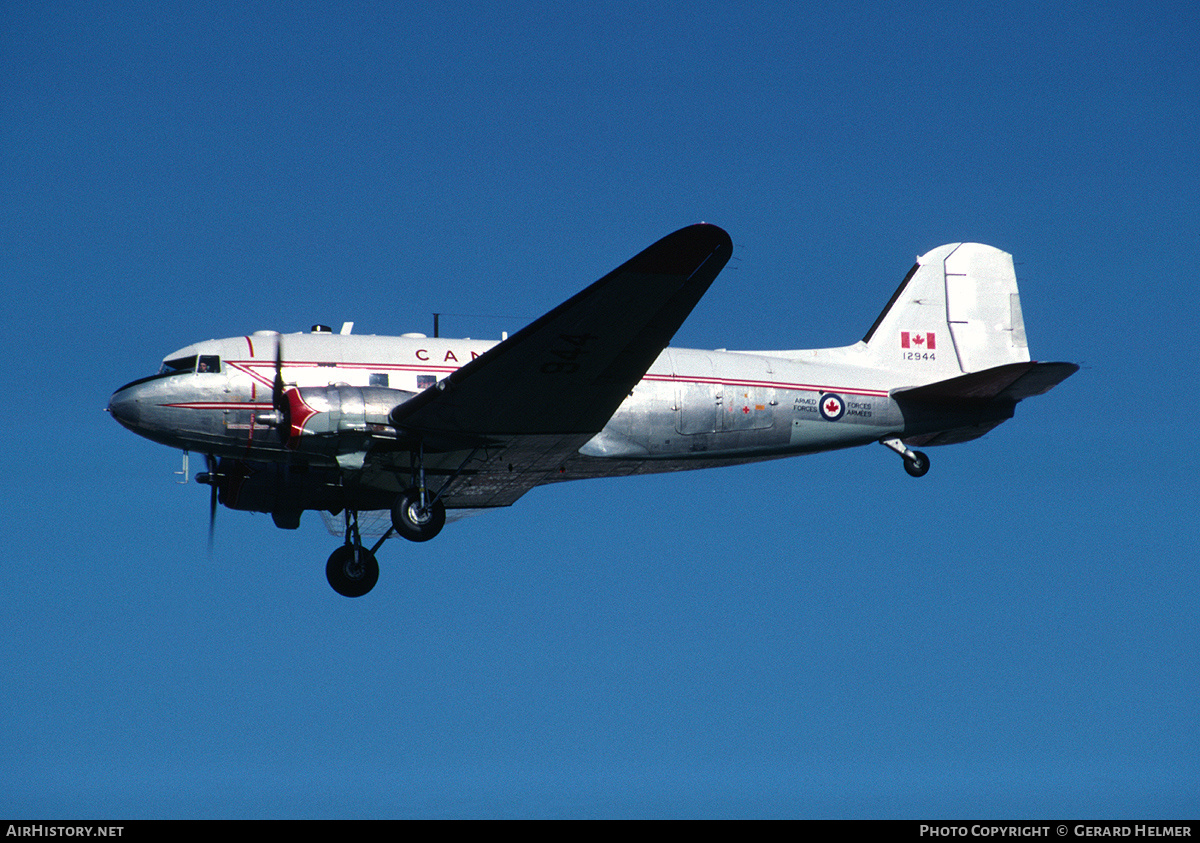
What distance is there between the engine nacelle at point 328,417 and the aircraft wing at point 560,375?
305 mm

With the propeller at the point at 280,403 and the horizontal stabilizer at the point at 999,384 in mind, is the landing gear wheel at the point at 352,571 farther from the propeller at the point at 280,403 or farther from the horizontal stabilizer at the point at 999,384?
the horizontal stabilizer at the point at 999,384

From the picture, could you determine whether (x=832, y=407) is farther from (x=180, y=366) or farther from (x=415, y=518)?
(x=180, y=366)

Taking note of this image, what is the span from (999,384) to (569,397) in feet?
25.3

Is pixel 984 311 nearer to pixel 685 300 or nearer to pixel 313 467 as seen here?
pixel 685 300

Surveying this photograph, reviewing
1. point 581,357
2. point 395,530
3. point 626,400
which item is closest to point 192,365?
point 395,530

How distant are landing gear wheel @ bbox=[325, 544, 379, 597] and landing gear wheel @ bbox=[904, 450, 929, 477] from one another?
9334 millimetres

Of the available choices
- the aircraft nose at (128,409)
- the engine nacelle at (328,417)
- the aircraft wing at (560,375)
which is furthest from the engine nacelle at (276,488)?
the aircraft nose at (128,409)

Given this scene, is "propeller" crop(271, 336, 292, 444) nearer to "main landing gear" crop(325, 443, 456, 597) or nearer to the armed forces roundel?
"main landing gear" crop(325, 443, 456, 597)

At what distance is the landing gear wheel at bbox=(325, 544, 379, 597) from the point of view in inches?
844

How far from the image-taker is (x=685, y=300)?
1731 cm

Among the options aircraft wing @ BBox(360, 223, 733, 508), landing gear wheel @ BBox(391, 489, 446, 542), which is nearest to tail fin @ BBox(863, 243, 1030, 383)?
aircraft wing @ BBox(360, 223, 733, 508)

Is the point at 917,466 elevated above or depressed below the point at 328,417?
below

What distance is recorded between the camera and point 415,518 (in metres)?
19.3
